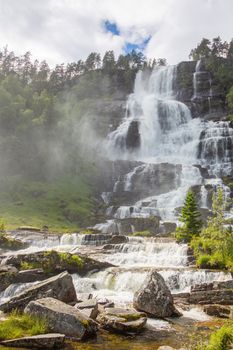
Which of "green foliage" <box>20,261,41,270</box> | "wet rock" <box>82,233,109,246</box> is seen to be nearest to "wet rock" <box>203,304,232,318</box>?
"green foliage" <box>20,261,41,270</box>

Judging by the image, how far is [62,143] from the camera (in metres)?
114

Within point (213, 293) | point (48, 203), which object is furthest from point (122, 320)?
point (48, 203)

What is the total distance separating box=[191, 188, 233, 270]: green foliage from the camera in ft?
106

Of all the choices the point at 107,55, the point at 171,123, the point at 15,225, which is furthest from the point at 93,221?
the point at 107,55

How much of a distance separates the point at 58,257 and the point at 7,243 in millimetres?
18267

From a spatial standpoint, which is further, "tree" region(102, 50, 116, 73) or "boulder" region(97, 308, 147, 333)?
"tree" region(102, 50, 116, 73)

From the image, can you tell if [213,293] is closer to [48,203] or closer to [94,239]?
[94,239]

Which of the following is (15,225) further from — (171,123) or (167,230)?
(171,123)

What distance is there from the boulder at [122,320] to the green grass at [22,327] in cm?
310

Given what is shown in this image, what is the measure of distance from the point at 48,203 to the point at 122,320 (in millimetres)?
67220

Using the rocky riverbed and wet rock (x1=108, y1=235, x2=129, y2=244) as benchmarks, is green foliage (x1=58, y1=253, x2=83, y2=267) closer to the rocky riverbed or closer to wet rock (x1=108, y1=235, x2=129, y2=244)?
the rocky riverbed

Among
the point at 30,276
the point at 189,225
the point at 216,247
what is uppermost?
the point at 189,225

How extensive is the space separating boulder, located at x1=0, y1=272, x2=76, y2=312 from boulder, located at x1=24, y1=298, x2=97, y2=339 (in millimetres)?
3452

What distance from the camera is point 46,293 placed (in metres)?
20.2
